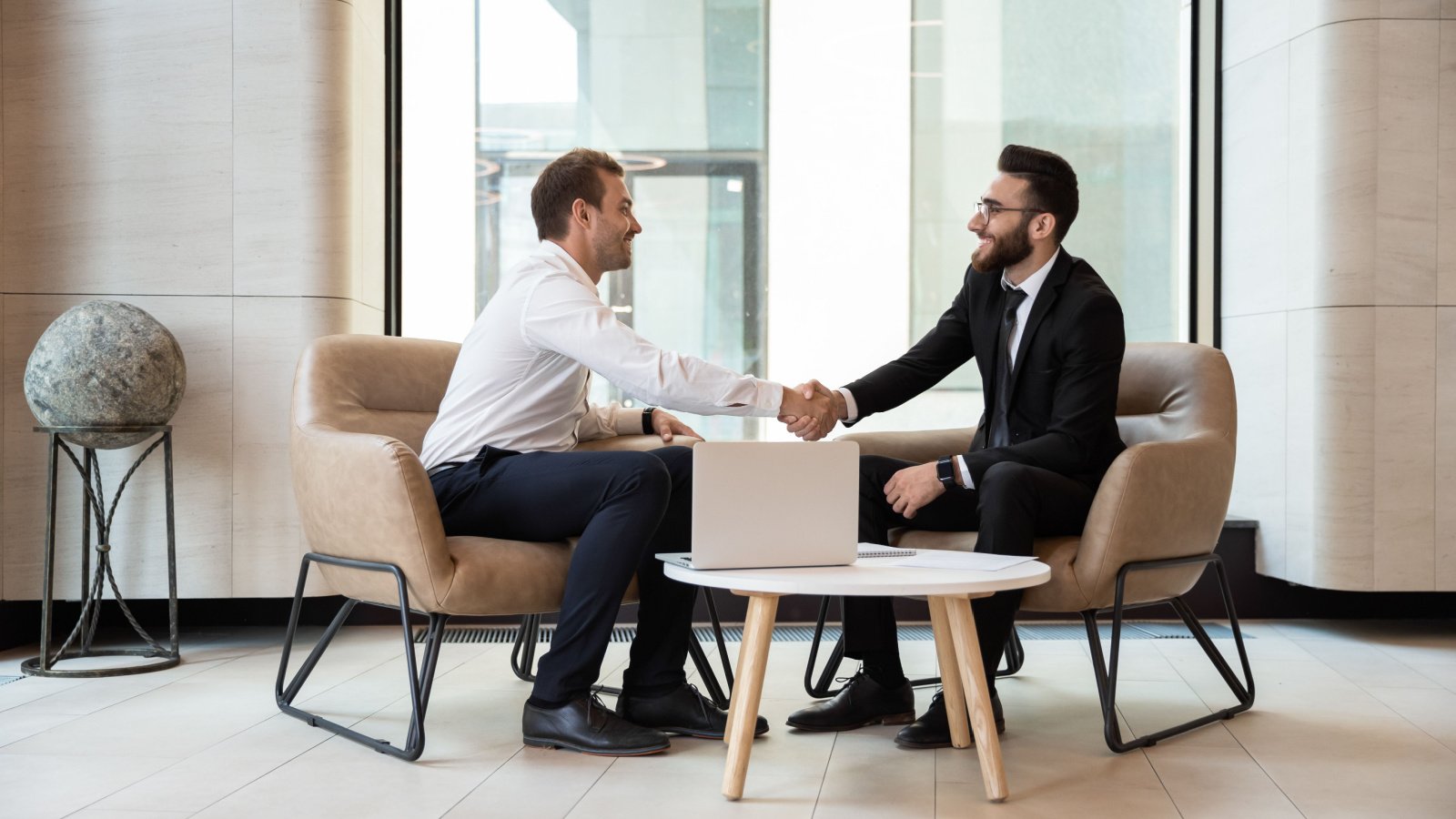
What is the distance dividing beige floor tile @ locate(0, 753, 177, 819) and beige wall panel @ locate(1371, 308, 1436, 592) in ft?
11.0

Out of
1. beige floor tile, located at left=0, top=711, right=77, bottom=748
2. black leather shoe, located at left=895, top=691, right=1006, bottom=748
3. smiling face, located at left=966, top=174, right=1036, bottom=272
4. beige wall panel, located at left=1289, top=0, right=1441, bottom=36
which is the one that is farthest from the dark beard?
beige floor tile, located at left=0, top=711, right=77, bottom=748

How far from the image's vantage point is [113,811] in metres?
2.07

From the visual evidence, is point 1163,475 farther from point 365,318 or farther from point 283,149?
point 283,149

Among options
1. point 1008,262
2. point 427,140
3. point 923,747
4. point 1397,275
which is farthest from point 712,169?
point 923,747

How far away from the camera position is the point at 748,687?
214cm

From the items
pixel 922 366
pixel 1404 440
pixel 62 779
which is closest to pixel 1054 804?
pixel 922 366

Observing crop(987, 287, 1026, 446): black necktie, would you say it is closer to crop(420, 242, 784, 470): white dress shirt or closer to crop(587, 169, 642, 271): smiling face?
crop(420, 242, 784, 470): white dress shirt

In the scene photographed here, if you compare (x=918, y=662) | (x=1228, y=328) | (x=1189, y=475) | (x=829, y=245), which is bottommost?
(x=918, y=662)

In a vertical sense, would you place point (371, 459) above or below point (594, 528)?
above

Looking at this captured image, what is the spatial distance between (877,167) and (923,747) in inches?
96.5

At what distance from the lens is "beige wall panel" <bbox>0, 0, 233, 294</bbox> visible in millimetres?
3631

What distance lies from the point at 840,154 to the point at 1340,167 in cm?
158

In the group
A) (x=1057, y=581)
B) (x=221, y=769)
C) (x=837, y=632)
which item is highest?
(x=1057, y=581)

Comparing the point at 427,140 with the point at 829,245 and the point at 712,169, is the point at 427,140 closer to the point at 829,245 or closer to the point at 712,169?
Result: the point at 712,169
